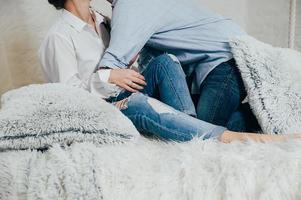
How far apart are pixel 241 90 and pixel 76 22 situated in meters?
0.51

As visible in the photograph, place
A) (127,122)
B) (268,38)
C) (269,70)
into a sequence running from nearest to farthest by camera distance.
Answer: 1. (127,122)
2. (269,70)
3. (268,38)

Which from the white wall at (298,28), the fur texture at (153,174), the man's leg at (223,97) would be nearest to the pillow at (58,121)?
the fur texture at (153,174)

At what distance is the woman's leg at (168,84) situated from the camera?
0.91 metres

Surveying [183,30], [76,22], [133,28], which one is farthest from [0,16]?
[183,30]

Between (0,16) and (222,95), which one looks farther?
(0,16)

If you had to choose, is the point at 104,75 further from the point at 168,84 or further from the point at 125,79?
the point at 168,84

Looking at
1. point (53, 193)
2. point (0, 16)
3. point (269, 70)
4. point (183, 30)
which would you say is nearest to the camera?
point (53, 193)

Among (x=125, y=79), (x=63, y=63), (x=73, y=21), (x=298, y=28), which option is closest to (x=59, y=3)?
(x=73, y=21)

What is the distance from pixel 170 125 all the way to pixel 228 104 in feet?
0.75

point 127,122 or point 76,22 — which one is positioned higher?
point 76,22

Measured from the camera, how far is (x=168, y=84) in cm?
93

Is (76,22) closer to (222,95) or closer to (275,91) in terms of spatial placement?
(222,95)

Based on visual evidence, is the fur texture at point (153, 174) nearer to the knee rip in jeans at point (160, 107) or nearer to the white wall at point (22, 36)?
the knee rip in jeans at point (160, 107)

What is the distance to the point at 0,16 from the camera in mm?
1165
